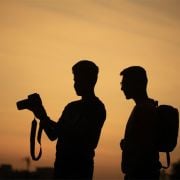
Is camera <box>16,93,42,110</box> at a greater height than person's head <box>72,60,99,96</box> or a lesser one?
lesser

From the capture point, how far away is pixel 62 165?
7.42 meters

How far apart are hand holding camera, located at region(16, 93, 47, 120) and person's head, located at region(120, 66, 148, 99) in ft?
3.44

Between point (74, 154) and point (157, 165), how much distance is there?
105 centimetres

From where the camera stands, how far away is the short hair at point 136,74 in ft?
24.1

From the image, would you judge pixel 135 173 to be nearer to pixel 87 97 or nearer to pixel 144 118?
pixel 144 118

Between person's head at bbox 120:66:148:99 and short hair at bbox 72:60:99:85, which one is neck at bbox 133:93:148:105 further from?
short hair at bbox 72:60:99:85

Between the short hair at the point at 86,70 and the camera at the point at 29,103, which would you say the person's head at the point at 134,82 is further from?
the camera at the point at 29,103

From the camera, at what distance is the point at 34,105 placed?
7.45 metres

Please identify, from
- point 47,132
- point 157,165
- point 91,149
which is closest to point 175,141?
point 157,165

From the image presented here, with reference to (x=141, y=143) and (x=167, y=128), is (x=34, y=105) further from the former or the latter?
(x=167, y=128)

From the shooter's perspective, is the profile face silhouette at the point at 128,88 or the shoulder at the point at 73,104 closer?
the profile face silhouette at the point at 128,88

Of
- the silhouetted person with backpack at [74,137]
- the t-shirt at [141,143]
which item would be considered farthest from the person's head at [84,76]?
the t-shirt at [141,143]

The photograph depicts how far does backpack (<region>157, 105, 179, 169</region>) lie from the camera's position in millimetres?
7109

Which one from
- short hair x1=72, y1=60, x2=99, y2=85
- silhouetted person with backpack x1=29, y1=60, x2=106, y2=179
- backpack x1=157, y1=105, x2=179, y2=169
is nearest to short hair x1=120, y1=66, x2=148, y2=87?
backpack x1=157, y1=105, x2=179, y2=169
